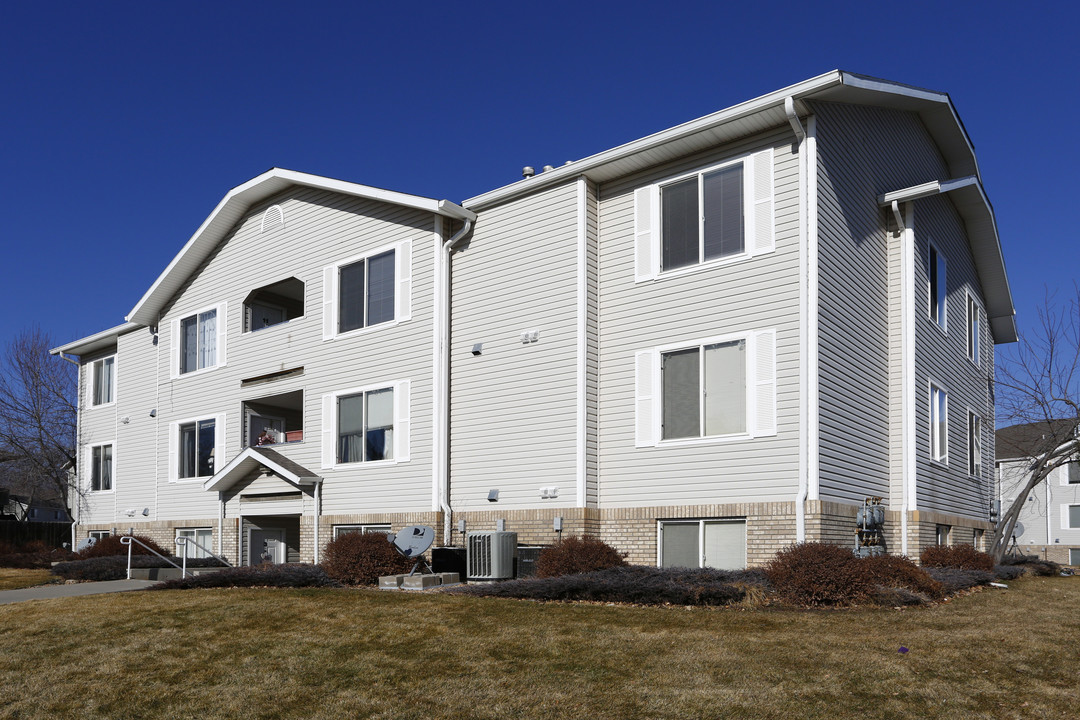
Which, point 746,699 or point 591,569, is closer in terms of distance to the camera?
point 746,699

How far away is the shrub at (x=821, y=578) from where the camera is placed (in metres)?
12.5

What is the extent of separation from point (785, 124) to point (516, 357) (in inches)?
252

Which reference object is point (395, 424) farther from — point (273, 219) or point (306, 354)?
point (273, 219)

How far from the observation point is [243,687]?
936 centimetres

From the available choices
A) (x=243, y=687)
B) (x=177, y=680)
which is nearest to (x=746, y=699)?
(x=243, y=687)

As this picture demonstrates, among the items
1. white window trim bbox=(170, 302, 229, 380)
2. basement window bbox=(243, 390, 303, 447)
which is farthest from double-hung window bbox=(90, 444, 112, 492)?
basement window bbox=(243, 390, 303, 447)

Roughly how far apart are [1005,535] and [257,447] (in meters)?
18.0

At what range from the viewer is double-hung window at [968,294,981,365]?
2380 cm

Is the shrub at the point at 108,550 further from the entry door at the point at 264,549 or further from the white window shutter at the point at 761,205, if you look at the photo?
the white window shutter at the point at 761,205

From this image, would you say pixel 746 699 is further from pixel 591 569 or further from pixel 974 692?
pixel 591 569

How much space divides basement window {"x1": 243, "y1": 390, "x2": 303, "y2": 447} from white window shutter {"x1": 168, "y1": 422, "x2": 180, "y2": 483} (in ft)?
9.73

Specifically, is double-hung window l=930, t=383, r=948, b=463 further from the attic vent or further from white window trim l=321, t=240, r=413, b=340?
the attic vent

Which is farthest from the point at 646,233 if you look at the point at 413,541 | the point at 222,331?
the point at 222,331

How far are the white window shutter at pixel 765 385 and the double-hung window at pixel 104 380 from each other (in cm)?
2205
